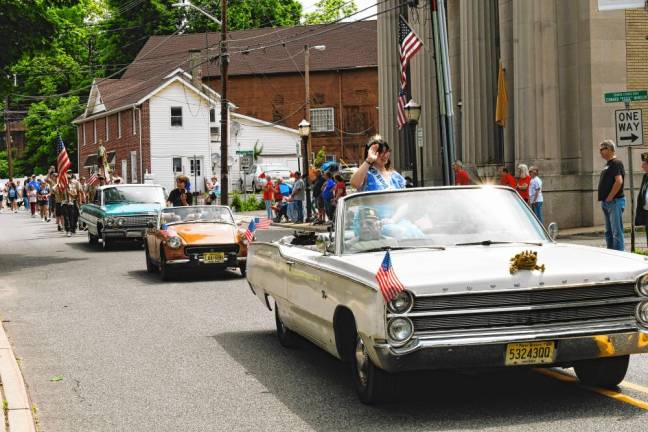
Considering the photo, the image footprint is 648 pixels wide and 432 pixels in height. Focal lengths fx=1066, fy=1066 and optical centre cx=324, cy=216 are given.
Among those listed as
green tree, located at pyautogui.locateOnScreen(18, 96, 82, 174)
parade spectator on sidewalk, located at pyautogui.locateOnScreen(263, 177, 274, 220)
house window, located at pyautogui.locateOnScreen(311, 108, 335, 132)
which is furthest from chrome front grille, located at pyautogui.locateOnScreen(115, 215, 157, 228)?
green tree, located at pyautogui.locateOnScreen(18, 96, 82, 174)

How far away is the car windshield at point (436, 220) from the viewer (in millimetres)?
8234

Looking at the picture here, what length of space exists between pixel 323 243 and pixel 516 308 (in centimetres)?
193

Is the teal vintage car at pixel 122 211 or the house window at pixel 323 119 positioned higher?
the house window at pixel 323 119

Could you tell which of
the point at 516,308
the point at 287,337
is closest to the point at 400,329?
the point at 516,308

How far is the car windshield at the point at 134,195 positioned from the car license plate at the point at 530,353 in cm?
2234

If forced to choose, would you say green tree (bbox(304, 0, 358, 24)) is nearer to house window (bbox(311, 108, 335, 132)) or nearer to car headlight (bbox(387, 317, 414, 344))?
house window (bbox(311, 108, 335, 132))

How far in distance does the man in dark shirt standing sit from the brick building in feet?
187

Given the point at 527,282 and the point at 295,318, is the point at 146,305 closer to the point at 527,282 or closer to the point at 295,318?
the point at 295,318

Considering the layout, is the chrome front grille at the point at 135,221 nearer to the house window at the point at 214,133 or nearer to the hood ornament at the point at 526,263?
the hood ornament at the point at 526,263

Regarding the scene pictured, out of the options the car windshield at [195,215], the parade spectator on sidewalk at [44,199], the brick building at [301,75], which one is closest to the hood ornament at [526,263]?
the car windshield at [195,215]

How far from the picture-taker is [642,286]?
23.9ft

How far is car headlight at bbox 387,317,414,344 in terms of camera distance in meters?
6.91

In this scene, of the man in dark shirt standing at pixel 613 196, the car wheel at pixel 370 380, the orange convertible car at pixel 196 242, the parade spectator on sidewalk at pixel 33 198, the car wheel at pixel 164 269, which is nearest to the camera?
the car wheel at pixel 370 380

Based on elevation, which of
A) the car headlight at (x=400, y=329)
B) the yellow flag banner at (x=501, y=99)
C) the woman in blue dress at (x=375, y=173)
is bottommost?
the car headlight at (x=400, y=329)
